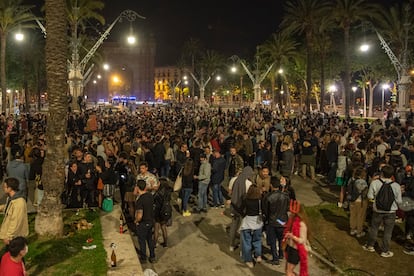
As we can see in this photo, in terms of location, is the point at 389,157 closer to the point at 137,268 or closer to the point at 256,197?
the point at 256,197

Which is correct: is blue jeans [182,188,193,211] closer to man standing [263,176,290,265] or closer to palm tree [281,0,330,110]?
man standing [263,176,290,265]

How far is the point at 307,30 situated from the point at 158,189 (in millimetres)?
33959

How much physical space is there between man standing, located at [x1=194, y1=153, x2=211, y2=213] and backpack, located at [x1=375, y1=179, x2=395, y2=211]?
448 centimetres

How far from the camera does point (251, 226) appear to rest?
349 inches

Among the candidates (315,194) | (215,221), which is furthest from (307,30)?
(215,221)

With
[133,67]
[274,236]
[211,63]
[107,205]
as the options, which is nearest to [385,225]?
[274,236]

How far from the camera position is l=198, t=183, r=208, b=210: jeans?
1215 centimetres

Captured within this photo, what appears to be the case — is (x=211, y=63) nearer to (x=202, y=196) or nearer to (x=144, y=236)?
(x=202, y=196)

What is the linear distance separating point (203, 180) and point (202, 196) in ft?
2.21

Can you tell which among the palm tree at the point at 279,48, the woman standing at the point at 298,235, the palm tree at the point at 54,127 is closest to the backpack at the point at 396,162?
the woman standing at the point at 298,235

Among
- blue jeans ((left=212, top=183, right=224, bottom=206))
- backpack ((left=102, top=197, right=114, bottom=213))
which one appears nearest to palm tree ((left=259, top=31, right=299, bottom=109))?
blue jeans ((left=212, top=183, right=224, bottom=206))

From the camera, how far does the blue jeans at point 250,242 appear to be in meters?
9.04

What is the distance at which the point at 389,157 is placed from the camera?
1216cm

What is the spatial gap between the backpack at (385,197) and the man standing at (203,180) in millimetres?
4480
